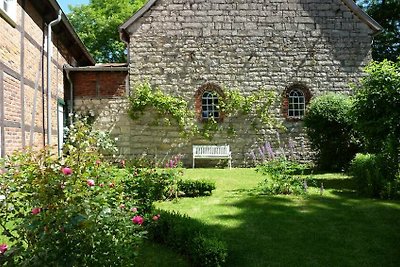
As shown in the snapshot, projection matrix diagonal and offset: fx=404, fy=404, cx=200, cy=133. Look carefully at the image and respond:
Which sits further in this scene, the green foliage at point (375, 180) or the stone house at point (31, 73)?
the stone house at point (31, 73)

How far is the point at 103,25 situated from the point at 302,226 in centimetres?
2407

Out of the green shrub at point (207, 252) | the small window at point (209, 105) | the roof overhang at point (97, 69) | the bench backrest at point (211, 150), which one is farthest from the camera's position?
the small window at point (209, 105)

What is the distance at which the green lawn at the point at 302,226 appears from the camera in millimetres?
4648

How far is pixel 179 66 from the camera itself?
1398 cm

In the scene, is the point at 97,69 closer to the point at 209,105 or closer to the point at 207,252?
the point at 209,105

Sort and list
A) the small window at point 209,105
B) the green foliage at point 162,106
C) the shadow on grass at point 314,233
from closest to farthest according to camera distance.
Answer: the shadow on grass at point 314,233 < the green foliage at point 162,106 < the small window at point 209,105

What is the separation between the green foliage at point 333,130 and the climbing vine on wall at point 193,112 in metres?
1.87

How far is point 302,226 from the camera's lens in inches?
231

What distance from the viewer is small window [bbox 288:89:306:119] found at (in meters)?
14.4

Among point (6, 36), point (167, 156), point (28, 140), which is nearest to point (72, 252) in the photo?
point (6, 36)

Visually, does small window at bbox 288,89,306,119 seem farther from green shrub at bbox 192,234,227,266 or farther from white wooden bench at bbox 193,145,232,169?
green shrub at bbox 192,234,227,266

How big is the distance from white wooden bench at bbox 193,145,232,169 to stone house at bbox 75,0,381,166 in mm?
229

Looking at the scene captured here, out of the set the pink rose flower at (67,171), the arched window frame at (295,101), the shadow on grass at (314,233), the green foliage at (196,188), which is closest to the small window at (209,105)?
the arched window frame at (295,101)

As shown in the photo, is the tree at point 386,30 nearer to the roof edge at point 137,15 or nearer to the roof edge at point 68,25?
the roof edge at point 137,15
